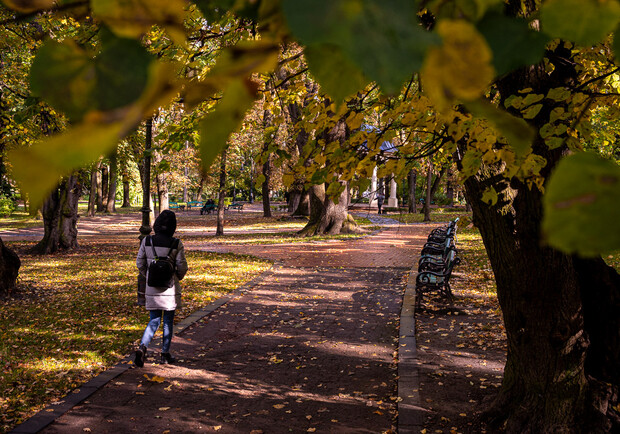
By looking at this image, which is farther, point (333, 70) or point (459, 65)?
point (333, 70)

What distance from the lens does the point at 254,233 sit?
83.1 ft

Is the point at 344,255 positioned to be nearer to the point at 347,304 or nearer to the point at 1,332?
the point at 347,304

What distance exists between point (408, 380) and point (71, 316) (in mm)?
6174

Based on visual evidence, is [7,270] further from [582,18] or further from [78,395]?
[582,18]

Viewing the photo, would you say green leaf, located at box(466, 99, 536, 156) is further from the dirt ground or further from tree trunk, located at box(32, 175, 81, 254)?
tree trunk, located at box(32, 175, 81, 254)

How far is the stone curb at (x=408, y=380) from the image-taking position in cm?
493

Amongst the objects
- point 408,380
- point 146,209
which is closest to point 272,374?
point 408,380

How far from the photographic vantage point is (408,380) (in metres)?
5.97

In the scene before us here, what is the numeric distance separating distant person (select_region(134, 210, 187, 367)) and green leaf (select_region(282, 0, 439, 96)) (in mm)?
6373

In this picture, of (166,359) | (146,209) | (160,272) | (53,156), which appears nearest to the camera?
(53,156)

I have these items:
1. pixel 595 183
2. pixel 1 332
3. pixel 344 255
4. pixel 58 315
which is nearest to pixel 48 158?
pixel 595 183

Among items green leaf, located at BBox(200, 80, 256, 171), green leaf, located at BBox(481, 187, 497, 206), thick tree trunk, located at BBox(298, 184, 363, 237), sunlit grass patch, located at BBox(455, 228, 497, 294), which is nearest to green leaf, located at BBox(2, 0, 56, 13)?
green leaf, located at BBox(200, 80, 256, 171)

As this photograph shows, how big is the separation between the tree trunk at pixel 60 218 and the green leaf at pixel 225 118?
1767 cm

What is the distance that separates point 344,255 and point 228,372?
1056 cm
